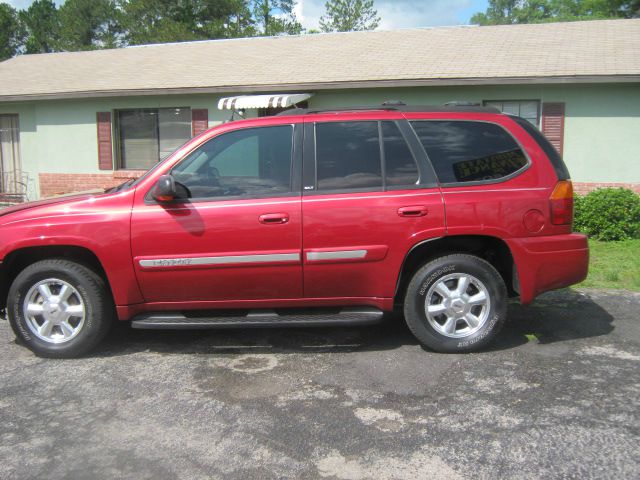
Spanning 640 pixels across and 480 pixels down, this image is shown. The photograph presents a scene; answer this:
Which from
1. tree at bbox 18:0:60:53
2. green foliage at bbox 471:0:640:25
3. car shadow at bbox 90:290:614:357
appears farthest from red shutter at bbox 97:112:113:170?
tree at bbox 18:0:60:53

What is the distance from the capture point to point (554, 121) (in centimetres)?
1132

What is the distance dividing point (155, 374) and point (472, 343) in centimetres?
240

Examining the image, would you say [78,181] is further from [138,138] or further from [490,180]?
[490,180]

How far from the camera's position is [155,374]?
4430 millimetres

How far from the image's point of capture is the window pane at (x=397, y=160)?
466 cm

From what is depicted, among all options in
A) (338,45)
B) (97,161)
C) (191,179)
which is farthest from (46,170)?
(191,179)

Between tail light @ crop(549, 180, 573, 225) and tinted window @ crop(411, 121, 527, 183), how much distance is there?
33 centimetres

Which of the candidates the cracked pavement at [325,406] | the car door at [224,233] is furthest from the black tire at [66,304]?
the car door at [224,233]

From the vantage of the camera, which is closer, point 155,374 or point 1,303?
point 155,374

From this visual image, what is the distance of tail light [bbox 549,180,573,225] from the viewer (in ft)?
15.2

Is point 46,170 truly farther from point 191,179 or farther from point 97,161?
point 191,179

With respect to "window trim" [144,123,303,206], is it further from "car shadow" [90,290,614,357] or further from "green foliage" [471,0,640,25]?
"green foliage" [471,0,640,25]

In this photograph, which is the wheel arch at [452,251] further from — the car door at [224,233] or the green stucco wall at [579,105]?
the green stucco wall at [579,105]

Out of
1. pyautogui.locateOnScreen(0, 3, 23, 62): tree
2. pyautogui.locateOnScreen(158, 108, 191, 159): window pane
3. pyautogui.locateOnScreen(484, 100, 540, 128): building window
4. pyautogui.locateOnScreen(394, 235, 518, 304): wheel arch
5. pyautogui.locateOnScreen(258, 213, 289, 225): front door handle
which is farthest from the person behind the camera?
pyautogui.locateOnScreen(0, 3, 23, 62): tree
